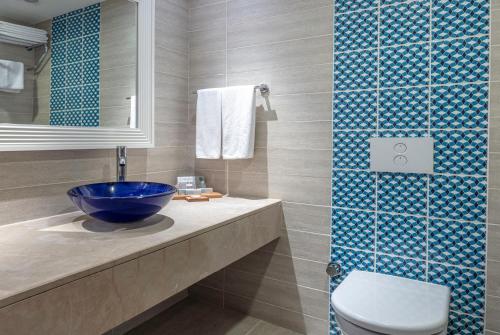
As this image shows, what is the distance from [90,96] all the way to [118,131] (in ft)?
0.71

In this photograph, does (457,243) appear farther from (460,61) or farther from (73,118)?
(73,118)

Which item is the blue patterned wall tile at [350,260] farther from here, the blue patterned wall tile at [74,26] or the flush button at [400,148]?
the blue patterned wall tile at [74,26]

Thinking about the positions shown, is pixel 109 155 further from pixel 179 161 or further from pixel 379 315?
pixel 379 315

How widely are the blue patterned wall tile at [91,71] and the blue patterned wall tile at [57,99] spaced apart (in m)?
0.15

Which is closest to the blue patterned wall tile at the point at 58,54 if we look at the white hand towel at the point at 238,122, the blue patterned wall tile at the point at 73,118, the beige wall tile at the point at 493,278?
the blue patterned wall tile at the point at 73,118

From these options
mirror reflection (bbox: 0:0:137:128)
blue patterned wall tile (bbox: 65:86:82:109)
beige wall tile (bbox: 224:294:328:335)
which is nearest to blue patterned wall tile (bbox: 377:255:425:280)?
beige wall tile (bbox: 224:294:328:335)

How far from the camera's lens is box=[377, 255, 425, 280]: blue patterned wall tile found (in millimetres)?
1646

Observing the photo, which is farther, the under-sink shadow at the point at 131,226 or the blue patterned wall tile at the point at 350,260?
Answer: the blue patterned wall tile at the point at 350,260

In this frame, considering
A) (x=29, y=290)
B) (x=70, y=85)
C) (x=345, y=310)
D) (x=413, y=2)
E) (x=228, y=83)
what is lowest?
(x=345, y=310)

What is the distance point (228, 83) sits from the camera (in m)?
2.14

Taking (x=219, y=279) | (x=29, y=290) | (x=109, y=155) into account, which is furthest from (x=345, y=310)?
(x=109, y=155)

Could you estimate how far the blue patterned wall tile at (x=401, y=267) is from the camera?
165 cm

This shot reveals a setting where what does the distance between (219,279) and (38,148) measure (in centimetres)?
129

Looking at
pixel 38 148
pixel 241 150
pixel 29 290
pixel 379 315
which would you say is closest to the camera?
pixel 29 290
